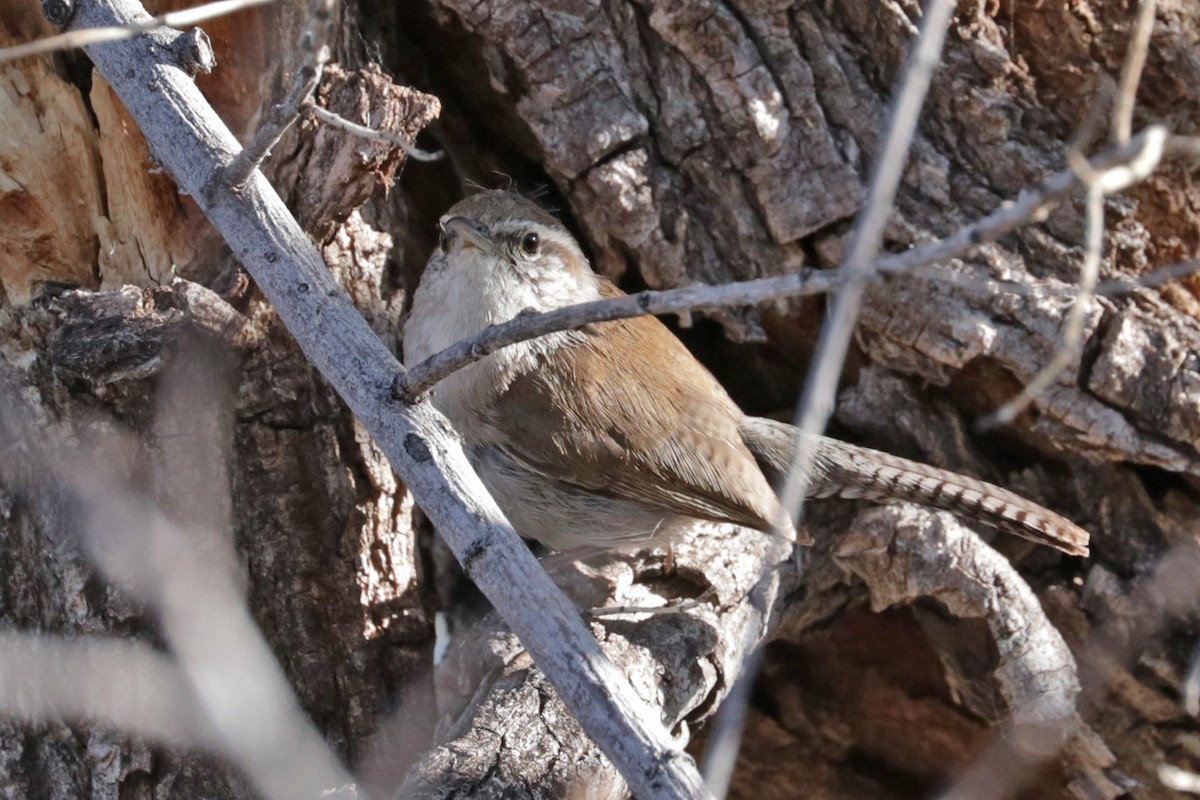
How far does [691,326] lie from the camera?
11.2 ft

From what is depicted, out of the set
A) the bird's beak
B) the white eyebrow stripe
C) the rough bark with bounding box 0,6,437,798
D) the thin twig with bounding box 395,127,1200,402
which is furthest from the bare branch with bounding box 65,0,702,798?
the white eyebrow stripe

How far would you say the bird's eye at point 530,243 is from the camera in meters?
3.60

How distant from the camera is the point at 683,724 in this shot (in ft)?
10.8

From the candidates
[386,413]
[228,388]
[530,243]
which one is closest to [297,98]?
[386,413]

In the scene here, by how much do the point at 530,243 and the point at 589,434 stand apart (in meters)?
0.67

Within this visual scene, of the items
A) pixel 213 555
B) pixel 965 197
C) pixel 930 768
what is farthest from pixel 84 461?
pixel 930 768

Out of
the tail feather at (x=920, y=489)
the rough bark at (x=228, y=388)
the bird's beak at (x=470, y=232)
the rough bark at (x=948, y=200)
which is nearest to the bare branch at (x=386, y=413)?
the rough bark at (x=228, y=388)

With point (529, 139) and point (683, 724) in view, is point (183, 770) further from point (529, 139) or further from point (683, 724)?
point (529, 139)

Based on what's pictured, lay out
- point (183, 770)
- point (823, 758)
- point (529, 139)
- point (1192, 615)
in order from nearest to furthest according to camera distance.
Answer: point (183, 770)
point (1192, 615)
point (529, 139)
point (823, 758)

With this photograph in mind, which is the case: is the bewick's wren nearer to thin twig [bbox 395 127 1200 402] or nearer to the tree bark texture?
the tree bark texture

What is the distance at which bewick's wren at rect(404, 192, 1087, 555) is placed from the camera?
3416 mm

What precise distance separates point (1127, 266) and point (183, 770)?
3170mm

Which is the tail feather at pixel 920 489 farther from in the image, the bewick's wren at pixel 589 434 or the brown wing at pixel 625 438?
the brown wing at pixel 625 438

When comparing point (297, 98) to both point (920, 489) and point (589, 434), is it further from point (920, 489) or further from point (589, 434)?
point (920, 489)
